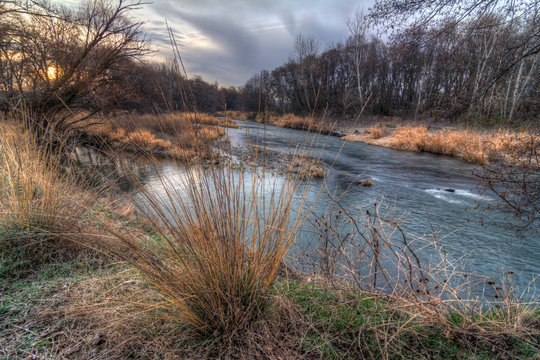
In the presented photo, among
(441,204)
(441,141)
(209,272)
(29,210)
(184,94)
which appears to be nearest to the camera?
(209,272)

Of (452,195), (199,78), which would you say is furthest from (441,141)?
(199,78)

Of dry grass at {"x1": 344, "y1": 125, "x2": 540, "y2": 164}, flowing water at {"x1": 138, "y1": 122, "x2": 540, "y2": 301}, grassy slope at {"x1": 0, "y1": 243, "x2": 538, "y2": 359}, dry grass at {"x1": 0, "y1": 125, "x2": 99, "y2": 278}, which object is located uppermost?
dry grass at {"x1": 344, "y1": 125, "x2": 540, "y2": 164}

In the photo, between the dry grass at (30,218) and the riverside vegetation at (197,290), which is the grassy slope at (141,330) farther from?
the dry grass at (30,218)

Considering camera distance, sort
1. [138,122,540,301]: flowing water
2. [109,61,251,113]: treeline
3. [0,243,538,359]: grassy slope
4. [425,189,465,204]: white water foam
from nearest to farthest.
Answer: [0,243,538,359]: grassy slope < [109,61,251,113]: treeline < [138,122,540,301]: flowing water < [425,189,465,204]: white water foam

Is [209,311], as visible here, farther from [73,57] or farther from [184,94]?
[73,57]

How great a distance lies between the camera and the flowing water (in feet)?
13.3

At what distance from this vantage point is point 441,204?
6.89 meters

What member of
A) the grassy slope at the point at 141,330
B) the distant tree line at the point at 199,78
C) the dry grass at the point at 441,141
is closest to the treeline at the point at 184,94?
the distant tree line at the point at 199,78

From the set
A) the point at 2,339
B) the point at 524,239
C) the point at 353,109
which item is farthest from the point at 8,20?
the point at 353,109

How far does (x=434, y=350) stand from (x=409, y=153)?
14.3m

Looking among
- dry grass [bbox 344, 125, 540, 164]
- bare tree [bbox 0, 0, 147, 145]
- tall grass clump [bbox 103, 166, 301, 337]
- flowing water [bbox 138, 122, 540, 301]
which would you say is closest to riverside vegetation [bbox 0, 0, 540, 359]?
tall grass clump [bbox 103, 166, 301, 337]

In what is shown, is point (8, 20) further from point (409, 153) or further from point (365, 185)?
point (409, 153)

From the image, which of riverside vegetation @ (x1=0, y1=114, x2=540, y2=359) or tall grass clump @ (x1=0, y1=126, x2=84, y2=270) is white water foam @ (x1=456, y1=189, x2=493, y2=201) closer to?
riverside vegetation @ (x1=0, y1=114, x2=540, y2=359)

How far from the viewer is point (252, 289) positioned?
61.8 inches
